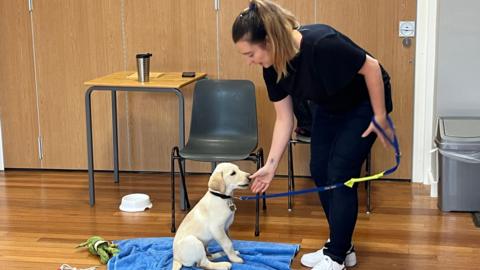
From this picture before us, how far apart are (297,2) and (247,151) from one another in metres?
1.25

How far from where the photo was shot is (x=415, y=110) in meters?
4.40

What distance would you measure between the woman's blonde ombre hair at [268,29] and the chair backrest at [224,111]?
145cm

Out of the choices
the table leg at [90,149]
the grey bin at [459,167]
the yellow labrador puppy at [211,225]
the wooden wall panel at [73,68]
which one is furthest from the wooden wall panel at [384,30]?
the yellow labrador puppy at [211,225]

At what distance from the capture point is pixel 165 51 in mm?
4617

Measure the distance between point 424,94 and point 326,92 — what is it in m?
1.95

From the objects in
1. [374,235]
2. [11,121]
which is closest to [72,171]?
[11,121]

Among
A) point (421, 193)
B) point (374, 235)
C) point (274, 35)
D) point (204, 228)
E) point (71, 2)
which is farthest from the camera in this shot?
point (71, 2)

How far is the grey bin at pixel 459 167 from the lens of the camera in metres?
3.71

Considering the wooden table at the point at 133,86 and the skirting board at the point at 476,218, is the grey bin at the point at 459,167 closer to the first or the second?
the skirting board at the point at 476,218

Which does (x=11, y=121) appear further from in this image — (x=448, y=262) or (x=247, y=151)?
(x=448, y=262)

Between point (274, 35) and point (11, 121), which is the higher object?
point (274, 35)

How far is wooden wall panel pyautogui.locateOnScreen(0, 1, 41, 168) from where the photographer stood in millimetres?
4734

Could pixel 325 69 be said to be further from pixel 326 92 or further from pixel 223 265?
pixel 223 265

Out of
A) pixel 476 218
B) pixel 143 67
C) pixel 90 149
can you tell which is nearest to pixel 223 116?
pixel 143 67
